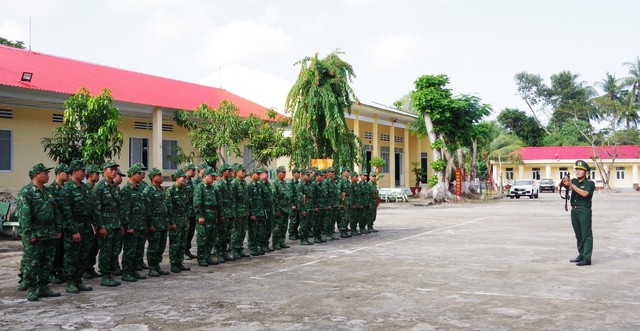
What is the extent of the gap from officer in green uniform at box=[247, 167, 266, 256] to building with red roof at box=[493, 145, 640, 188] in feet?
153

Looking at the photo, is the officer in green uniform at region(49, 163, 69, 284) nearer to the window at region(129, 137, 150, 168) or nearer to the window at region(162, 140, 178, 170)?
the window at region(129, 137, 150, 168)

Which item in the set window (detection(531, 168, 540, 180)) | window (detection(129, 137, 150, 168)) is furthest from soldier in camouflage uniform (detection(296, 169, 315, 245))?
window (detection(531, 168, 540, 180))

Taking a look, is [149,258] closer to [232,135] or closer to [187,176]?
[187,176]

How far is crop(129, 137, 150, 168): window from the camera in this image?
20656mm

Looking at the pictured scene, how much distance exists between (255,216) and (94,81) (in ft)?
37.7

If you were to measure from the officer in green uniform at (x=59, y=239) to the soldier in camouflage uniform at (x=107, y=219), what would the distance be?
0.43 m

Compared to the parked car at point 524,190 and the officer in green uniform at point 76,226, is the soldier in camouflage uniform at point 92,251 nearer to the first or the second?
the officer in green uniform at point 76,226

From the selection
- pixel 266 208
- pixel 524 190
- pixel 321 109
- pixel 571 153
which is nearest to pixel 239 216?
pixel 266 208

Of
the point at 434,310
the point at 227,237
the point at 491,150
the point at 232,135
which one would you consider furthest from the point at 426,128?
the point at 434,310

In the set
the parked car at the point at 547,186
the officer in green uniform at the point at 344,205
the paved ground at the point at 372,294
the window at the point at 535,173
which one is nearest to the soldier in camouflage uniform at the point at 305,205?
the paved ground at the point at 372,294

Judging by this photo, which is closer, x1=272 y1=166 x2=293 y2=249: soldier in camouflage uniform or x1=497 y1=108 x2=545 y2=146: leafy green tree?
x1=272 y1=166 x2=293 y2=249: soldier in camouflage uniform

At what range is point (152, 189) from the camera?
28.4 ft

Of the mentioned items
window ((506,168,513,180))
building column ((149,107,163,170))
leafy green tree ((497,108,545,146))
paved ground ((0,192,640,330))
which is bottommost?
paved ground ((0,192,640,330))

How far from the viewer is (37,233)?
6.98 m
